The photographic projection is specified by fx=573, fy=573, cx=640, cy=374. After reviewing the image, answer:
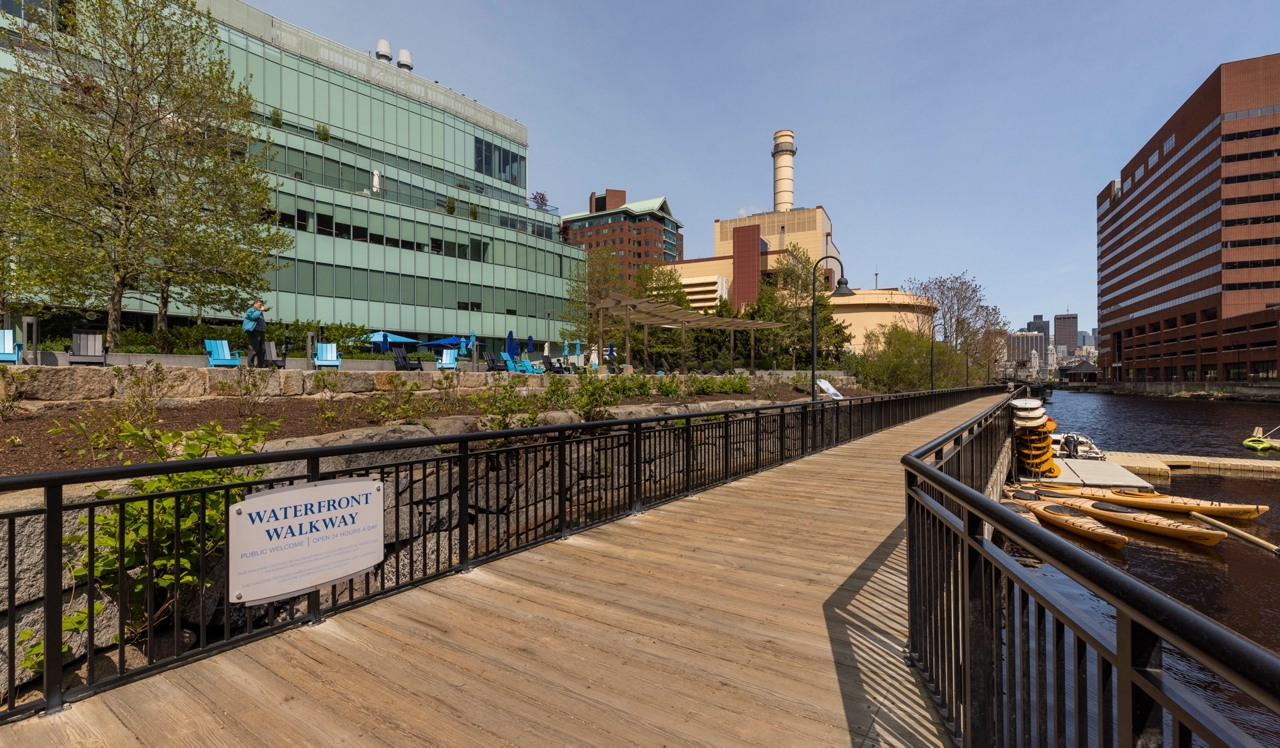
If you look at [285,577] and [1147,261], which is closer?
[285,577]

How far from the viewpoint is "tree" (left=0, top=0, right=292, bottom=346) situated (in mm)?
15016

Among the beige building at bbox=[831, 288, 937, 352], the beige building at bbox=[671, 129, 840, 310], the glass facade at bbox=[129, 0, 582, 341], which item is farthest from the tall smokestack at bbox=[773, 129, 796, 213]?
the glass facade at bbox=[129, 0, 582, 341]

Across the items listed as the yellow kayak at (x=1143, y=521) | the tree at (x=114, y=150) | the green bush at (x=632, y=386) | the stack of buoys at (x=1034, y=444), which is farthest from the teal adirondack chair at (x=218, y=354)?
the stack of buoys at (x=1034, y=444)

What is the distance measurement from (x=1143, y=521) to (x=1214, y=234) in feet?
298

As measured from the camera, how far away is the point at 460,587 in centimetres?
461

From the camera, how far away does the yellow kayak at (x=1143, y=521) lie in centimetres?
1686

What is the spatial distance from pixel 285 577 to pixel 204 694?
731mm

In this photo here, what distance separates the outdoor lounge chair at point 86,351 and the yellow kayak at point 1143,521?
87.9 ft

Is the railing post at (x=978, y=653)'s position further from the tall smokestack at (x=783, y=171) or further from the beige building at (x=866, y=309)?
the tall smokestack at (x=783, y=171)

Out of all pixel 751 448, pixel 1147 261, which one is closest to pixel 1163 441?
pixel 751 448

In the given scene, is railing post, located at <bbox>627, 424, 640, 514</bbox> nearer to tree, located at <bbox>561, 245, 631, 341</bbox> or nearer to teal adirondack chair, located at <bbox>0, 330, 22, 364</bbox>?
teal adirondack chair, located at <bbox>0, 330, 22, 364</bbox>

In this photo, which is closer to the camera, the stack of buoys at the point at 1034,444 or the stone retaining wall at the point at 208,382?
the stone retaining wall at the point at 208,382

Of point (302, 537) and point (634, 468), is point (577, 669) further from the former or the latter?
point (634, 468)

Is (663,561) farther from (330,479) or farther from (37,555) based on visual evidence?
(37,555)
